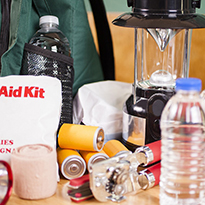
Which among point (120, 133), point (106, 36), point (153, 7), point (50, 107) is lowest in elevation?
point (120, 133)

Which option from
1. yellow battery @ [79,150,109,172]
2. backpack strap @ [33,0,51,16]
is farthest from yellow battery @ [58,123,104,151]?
backpack strap @ [33,0,51,16]

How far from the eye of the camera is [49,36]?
0.94 metres

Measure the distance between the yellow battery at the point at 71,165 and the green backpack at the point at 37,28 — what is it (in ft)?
0.96

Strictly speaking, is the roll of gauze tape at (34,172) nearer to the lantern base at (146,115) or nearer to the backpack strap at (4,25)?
the lantern base at (146,115)

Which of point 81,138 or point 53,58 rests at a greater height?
point 53,58

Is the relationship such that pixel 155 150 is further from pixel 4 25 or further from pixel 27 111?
pixel 4 25

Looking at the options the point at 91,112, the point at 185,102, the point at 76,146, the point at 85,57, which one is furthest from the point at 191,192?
the point at 85,57

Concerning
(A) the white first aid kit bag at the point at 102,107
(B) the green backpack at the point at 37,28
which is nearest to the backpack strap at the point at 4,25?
(B) the green backpack at the point at 37,28

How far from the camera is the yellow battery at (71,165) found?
0.78 meters

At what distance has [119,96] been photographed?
41.6 inches

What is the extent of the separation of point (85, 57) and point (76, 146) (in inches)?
14.9

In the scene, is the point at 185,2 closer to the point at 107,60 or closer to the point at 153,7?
the point at 153,7

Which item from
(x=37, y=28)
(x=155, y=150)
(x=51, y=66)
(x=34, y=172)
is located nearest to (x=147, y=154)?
(x=155, y=150)

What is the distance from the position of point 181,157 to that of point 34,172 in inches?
11.3
